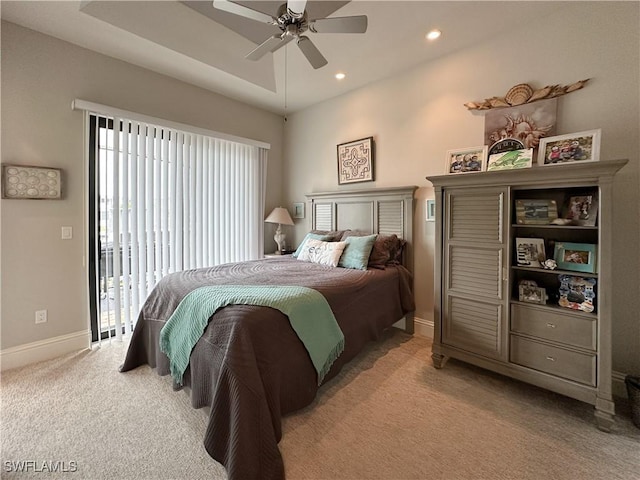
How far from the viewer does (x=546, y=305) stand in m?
2.00

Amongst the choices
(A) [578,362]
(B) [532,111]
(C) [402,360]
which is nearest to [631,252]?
(A) [578,362]

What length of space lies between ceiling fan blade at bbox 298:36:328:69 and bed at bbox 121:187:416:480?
154 cm

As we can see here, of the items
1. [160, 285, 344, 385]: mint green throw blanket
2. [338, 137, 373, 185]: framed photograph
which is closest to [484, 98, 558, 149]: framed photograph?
[338, 137, 373, 185]: framed photograph

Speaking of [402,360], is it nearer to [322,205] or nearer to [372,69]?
[322,205]

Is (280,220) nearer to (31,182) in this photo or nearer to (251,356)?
(31,182)

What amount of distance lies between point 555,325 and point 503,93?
2.04 metres

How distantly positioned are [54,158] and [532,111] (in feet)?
14.1

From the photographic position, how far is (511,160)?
2.27 metres

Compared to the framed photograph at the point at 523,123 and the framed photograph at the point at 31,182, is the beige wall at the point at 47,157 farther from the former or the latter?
the framed photograph at the point at 523,123

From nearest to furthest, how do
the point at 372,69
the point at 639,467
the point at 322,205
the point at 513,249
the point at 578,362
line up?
the point at 639,467, the point at 578,362, the point at 513,249, the point at 372,69, the point at 322,205

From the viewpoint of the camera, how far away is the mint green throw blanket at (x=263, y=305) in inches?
68.2

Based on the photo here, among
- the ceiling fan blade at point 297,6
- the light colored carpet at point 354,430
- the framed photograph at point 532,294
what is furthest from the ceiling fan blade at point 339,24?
the light colored carpet at point 354,430

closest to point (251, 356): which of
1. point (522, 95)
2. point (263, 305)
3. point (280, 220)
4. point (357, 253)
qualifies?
point (263, 305)

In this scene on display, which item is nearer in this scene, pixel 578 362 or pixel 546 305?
pixel 578 362
